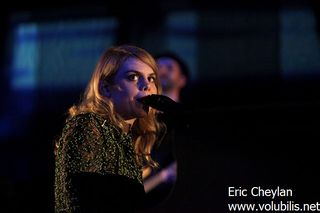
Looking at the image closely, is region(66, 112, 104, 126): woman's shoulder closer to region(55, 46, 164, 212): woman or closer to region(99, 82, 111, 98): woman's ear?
region(55, 46, 164, 212): woman

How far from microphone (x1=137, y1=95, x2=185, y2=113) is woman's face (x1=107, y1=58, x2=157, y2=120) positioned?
0.18 feet

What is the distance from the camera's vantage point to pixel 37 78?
3869mm

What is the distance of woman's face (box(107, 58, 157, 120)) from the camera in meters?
1.64

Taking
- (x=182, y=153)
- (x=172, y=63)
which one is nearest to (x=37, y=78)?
(x=172, y=63)

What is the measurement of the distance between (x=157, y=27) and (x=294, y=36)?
78 centimetres

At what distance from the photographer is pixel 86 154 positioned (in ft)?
4.76

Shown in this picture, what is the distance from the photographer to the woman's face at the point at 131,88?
5.38 ft

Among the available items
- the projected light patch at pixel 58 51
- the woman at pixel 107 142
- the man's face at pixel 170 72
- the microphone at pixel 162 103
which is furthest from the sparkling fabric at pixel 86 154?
the projected light patch at pixel 58 51

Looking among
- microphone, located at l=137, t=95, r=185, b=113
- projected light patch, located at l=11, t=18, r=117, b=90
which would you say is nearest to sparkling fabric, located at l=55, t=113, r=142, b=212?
microphone, located at l=137, t=95, r=185, b=113

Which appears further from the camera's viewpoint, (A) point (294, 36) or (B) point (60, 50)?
(B) point (60, 50)

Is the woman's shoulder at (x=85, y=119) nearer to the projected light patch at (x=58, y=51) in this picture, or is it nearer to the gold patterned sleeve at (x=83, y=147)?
the gold patterned sleeve at (x=83, y=147)

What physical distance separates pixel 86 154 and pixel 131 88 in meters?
0.27

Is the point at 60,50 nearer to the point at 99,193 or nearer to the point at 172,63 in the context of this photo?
the point at 172,63

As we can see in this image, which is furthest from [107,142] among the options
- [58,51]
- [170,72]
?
[58,51]
